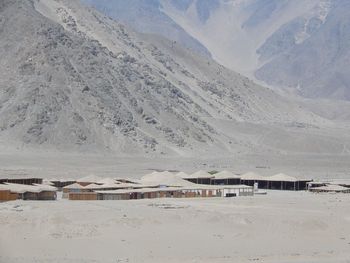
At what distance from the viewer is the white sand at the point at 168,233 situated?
41.0m

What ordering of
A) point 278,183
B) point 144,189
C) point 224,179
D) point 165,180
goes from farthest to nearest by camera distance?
point 278,183 < point 224,179 < point 165,180 < point 144,189

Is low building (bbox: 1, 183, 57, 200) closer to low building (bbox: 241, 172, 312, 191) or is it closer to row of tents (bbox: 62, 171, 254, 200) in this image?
row of tents (bbox: 62, 171, 254, 200)

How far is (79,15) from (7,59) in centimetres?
4682

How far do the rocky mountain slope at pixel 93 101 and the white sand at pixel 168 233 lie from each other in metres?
68.8

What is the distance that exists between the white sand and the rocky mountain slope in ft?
226

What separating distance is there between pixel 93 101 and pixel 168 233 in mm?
92382

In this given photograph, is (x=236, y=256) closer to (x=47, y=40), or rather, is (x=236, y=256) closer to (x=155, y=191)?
(x=155, y=191)

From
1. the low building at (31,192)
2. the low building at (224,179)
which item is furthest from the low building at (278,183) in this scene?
the low building at (31,192)

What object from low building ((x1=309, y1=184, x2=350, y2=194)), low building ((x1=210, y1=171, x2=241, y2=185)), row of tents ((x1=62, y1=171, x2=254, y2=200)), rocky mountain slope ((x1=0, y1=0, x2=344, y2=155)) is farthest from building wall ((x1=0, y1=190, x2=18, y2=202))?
rocky mountain slope ((x1=0, y1=0, x2=344, y2=155))

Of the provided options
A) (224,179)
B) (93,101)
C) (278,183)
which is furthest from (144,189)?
(93,101)

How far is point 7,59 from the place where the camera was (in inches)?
5630

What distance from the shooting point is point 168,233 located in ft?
153

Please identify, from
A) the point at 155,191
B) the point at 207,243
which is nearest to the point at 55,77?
the point at 155,191

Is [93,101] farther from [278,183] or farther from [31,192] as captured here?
[31,192]
